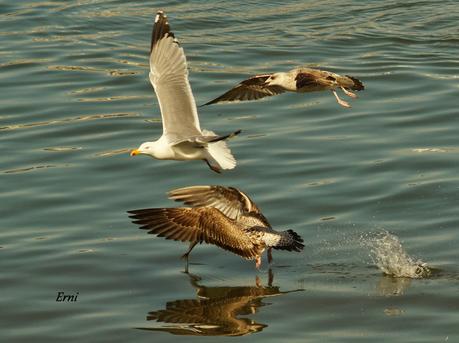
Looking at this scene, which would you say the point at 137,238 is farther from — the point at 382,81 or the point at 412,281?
the point at 382,81

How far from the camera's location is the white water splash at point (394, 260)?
36.6ft

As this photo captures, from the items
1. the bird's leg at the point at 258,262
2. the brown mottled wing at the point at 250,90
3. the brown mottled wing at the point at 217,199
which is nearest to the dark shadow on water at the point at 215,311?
the bird's leg at the point at 258,262

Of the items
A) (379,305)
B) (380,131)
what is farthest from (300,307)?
(380,131)

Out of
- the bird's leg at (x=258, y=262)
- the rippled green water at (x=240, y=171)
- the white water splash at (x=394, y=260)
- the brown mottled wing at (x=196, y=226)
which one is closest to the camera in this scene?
the rippled green water at (x=240, y=171)

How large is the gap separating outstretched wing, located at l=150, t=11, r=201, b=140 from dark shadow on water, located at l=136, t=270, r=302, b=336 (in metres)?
1.37

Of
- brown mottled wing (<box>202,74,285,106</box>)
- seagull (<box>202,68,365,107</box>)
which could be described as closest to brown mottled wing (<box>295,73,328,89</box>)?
seagull (<box>202,68,365,107</box>)

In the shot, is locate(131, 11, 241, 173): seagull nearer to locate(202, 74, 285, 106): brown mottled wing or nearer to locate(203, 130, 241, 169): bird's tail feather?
locate(203, 130, 241, 169): bird's tail feather

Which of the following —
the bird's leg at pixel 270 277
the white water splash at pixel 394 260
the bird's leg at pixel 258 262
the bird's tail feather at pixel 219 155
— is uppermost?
the bird's tail feather at pixel 219 155

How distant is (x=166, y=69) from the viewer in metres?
11.7

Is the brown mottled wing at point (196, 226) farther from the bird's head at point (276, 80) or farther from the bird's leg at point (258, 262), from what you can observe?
the bird's head at point (276, 80)

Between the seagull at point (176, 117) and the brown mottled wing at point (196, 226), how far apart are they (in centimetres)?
53

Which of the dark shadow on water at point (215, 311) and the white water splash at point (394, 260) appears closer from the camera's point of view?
the dark shadow on water at point (215, 311)

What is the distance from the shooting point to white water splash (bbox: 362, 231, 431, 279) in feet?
36.6

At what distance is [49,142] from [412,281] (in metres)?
6.17
